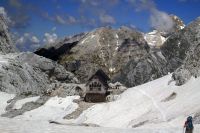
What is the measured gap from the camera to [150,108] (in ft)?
215

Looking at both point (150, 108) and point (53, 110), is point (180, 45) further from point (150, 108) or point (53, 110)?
point (150, 108)

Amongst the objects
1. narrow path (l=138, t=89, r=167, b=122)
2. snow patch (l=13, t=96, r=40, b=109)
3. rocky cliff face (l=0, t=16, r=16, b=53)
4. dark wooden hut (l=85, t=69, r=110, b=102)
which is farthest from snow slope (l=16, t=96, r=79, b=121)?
rocky cliff face (l=0, t=16, r=16, b=53)

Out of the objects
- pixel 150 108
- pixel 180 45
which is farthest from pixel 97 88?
pixel 180 45

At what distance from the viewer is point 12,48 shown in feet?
536

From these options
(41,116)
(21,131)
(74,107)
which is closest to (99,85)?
(74,107)

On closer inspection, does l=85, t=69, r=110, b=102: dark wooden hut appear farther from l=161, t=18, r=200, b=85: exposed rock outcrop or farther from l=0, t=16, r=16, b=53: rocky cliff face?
l=0, t=16, r=16, b=53: rocky cliff face

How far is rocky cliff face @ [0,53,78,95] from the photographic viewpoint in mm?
106312

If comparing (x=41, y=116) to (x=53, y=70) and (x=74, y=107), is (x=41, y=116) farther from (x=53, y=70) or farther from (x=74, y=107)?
(x=53, y=70)

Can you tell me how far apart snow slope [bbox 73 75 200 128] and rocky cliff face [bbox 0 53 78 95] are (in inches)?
1063

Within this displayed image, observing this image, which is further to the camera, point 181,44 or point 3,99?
point 181,44

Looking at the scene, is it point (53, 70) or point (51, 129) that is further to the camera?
point (53, 70)

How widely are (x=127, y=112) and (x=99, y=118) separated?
5.24 m

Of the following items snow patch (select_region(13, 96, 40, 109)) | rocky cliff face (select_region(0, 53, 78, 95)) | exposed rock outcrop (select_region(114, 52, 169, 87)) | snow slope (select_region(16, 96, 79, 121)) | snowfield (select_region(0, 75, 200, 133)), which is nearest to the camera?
snowfield (select_region(0, 75, 200, 133))

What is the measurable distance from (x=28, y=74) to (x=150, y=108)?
5919cm
